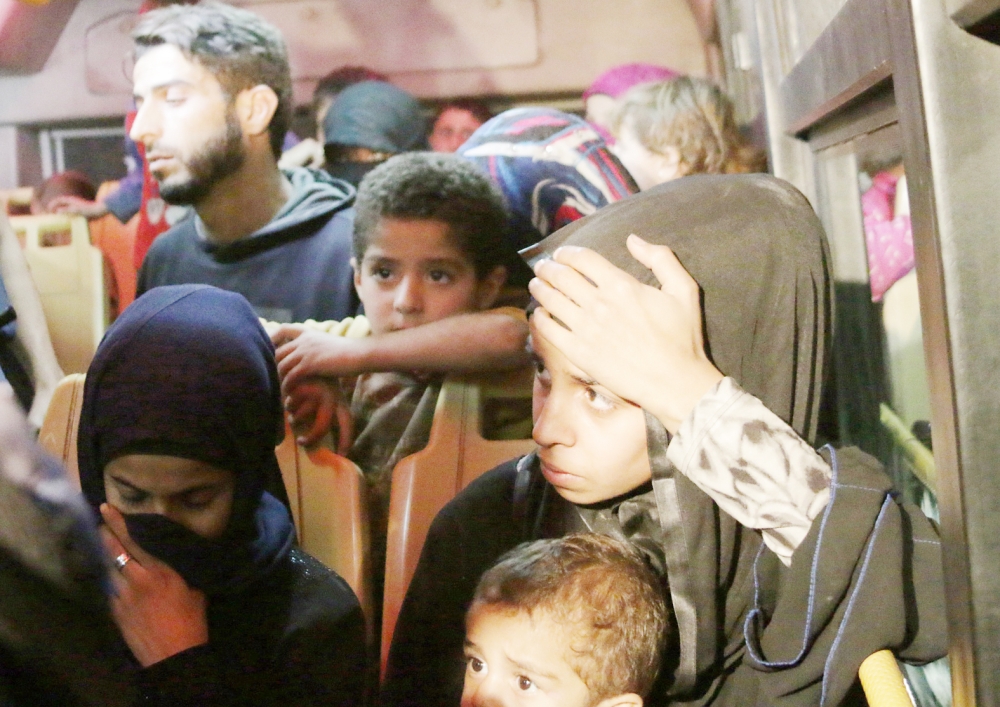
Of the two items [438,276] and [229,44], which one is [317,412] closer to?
[438,276]

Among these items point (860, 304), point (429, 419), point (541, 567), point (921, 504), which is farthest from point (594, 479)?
point (860, 304)

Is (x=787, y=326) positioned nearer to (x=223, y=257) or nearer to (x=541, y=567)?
(x=541, y=567)

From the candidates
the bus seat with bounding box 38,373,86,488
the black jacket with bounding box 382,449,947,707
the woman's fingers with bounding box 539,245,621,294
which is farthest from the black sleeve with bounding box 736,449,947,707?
the bus seat with bounding box 38,373,86,488

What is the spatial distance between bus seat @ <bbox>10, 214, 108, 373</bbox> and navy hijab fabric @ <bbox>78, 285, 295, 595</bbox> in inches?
2.4

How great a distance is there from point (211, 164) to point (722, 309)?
508 millimetres

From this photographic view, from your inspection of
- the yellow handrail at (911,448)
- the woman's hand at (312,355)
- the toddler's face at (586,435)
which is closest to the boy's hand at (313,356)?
the woman's hand at (312,355)

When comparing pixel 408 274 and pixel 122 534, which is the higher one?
pixel 408 274

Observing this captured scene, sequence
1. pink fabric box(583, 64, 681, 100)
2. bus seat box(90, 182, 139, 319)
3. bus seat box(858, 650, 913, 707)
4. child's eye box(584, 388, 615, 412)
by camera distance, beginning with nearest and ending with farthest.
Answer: bus seat box(858, 650, 913, 707)
child's eye box(584, 388, 615, 412)
bus seat box(90, 182, 139, 319)
pink fabric box(583, 64, 681, 100)

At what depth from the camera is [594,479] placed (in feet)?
2.67

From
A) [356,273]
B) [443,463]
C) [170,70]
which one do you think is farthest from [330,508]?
[170,70]

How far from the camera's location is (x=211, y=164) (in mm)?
871

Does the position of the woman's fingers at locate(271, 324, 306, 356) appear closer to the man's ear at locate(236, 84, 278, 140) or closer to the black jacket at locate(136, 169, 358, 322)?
the black jacket at locate(136, 169, 358, 322)

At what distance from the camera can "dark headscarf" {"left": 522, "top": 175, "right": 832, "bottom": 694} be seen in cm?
79

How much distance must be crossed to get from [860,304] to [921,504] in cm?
30
